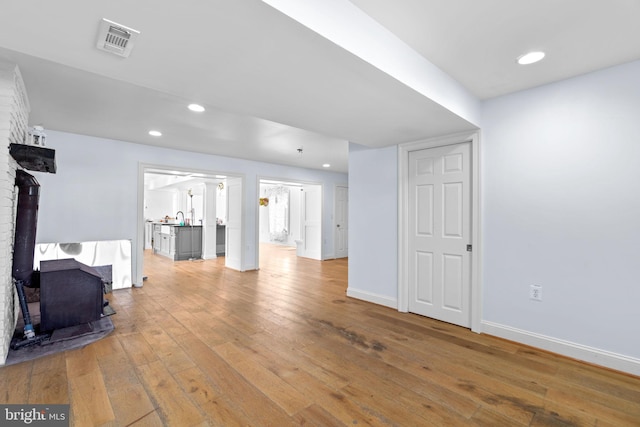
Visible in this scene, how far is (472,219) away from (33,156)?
425 cm

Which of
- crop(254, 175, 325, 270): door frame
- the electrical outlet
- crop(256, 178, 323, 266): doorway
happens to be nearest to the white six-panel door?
the electrical outlet

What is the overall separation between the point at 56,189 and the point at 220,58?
419 cm

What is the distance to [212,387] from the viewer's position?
2.07m

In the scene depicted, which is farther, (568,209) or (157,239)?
(157,239)

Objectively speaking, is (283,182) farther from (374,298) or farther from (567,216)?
(567,216)

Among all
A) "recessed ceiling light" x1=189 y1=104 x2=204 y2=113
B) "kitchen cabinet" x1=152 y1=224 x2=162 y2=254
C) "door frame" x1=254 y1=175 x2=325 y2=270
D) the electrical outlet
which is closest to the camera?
the electrical outlet

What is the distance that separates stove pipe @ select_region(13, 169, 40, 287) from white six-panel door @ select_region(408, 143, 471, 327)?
13.0ft

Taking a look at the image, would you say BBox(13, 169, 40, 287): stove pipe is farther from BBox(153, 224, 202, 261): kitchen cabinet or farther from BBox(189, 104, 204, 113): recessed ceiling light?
BBox(153, 224, 202, 261): kitchen cabinet

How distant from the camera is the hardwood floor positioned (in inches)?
70.7

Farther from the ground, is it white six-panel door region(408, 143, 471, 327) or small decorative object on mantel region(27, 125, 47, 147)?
small decorative object on mantel region(27, 125, 47, 147)

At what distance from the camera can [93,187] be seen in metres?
4.59

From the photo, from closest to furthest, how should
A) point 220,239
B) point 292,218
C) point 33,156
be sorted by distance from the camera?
point 33,156 < point 220,239 < point 292,218

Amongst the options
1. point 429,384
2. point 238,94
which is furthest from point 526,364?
point 238,94

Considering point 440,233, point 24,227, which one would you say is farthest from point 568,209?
point 24,227
